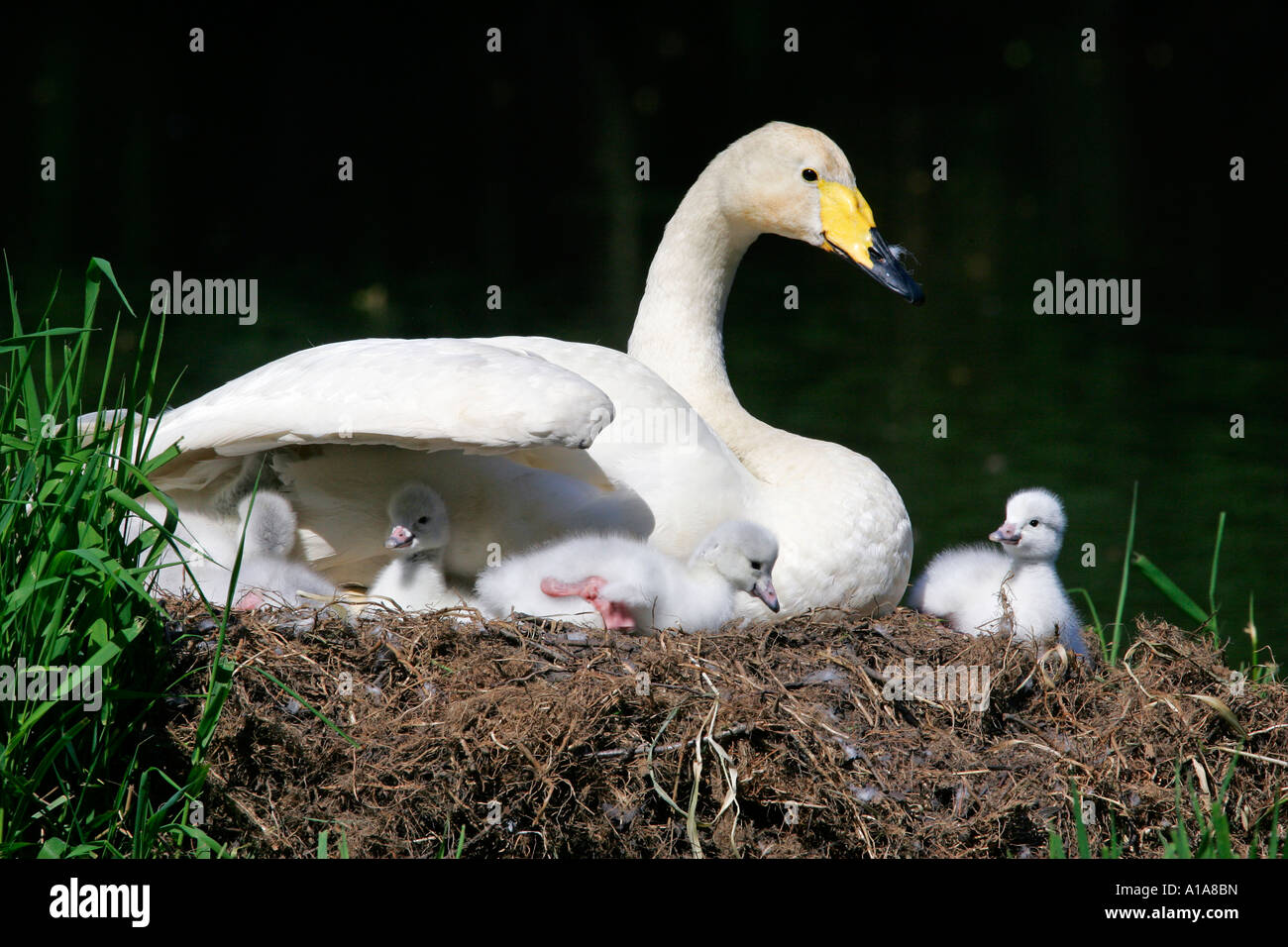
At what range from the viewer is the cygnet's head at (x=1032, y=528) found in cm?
535

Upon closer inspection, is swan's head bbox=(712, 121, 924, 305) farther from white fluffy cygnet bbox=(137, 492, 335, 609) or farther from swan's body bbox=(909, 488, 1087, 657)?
white fluffy cygnet bbox=(137, 492, 335, 609)

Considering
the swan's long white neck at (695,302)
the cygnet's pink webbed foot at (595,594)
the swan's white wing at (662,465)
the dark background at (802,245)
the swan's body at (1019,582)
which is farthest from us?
the dark background at (802,245)

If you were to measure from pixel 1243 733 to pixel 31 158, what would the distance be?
17.5 metres

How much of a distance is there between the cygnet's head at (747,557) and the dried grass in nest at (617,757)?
0.45 meters

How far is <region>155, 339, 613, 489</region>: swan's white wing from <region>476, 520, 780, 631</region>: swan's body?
1.37ft

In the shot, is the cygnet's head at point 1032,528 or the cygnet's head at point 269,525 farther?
the cygnet's head at point 1032,528

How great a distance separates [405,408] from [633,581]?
81 centimetres

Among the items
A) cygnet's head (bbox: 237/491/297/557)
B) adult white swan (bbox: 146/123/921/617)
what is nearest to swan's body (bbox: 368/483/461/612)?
adult white swan (bbox: 146/123/921/617)

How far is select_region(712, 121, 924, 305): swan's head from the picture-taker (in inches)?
228

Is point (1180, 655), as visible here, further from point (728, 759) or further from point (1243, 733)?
point (728, 759)

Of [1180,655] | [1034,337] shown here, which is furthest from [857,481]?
[1034,337]

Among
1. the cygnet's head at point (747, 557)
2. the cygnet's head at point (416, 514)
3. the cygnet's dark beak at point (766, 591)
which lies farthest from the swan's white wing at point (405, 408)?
the cygnet's dark beak at point (766, 591)

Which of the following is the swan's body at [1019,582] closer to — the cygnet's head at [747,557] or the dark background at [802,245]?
the cygnet's head at [747,557]

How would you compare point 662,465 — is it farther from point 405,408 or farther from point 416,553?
point 405,408
